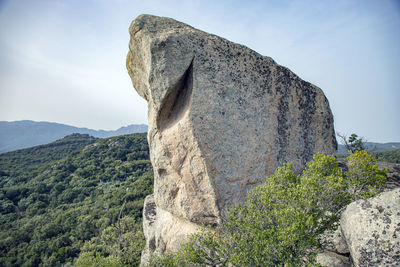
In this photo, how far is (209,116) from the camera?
25.7ft

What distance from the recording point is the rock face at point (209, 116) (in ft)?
25.6

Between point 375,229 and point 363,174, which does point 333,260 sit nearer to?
point 375,229

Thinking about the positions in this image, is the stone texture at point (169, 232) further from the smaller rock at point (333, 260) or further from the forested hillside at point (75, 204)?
the smaller rock at point (333, 260)

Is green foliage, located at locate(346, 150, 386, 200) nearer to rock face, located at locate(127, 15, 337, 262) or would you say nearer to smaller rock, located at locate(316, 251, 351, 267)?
smaller rock, located at locate(316, 251, 351, 267)

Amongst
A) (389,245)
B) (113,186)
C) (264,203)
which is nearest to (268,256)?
(264,203)

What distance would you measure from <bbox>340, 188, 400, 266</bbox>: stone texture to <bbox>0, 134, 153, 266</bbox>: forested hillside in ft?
40.0

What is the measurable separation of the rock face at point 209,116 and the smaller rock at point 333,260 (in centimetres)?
297

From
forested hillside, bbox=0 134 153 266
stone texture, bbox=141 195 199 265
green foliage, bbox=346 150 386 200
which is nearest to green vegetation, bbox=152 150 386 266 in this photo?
green foliage, bbox=346 150 386 200

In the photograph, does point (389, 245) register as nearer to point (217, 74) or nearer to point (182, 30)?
point (217, 74)

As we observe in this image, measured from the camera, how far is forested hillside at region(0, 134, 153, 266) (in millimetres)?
23578

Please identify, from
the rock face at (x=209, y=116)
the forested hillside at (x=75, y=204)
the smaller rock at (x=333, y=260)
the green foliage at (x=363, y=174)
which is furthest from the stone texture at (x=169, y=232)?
the green foliage at (x=363, y=174)

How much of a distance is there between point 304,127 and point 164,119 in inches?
243

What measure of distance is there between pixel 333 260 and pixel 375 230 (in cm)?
245

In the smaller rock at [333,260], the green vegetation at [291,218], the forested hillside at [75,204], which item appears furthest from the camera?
the forested hillside at [75,204]
